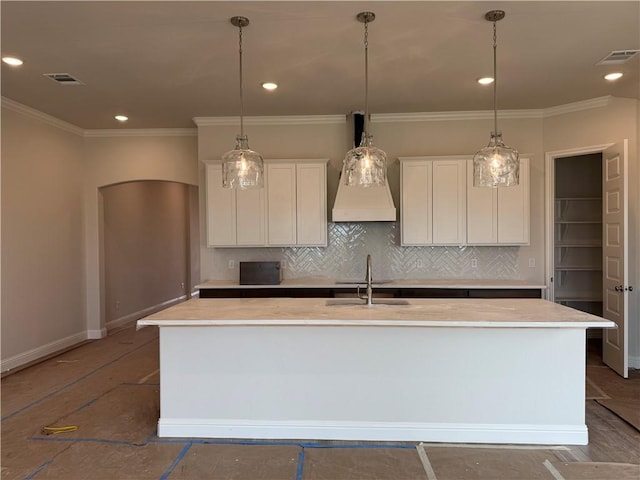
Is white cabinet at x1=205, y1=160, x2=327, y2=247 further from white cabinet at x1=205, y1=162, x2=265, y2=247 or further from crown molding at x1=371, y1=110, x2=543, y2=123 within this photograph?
crown molding at x1=371, y1=110, x2=543, y2=123

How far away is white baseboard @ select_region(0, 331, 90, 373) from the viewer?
14.7ft

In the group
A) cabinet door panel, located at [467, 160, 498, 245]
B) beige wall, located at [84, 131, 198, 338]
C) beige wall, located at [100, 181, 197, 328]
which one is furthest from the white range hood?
beige wall, located at [100, 181, 197, 328]

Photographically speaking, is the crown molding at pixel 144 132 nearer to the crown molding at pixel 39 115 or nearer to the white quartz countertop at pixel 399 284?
the crown molding at pixel 39 115

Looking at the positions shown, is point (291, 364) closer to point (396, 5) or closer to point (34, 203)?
point (396, 5)

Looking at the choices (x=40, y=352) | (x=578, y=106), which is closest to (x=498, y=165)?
(x=578, y=106)

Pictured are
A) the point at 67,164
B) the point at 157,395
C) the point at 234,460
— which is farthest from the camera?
the point at 67,164

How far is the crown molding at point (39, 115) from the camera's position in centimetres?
454

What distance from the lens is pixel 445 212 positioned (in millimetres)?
4930

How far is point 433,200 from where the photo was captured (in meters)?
4.94

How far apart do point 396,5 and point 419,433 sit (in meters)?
2.86

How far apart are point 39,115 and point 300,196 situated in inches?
127

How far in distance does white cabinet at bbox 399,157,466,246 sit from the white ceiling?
702 mm

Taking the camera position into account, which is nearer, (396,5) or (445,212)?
(396,5)

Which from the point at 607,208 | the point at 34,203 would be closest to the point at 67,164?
the point at 34,203
